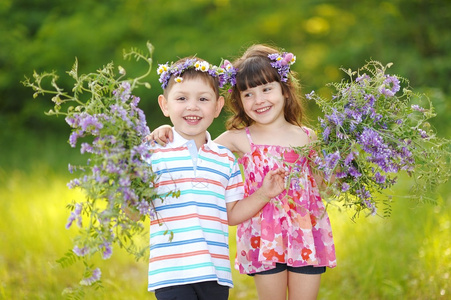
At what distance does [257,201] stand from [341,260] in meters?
2.08

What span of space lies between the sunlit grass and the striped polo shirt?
1.11m

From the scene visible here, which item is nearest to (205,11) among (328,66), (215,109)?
(328,66)

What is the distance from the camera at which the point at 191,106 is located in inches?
117

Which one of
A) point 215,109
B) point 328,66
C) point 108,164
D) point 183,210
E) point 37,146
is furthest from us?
point 328,66

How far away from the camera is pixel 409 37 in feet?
39.0

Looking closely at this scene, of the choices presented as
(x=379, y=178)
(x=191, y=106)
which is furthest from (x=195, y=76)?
(x=379, y=178)

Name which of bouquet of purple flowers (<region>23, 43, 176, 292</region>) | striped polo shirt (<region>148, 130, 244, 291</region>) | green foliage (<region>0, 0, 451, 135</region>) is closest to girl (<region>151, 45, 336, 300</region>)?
striped polo shirt (<region>148, 130, 244, 291</region>)

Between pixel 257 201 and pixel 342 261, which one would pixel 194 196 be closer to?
pixel 257 201

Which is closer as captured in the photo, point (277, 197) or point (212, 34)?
point (277, 197)

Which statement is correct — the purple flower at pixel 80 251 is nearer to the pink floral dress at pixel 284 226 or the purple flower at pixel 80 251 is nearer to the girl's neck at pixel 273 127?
the pink floral dress at pixel 284 226

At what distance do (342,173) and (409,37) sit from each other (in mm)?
9816

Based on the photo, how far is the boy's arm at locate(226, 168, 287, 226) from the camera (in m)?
3.09

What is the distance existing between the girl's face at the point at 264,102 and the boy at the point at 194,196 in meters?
0.22

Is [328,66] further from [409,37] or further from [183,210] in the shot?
[183,210]
